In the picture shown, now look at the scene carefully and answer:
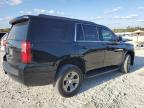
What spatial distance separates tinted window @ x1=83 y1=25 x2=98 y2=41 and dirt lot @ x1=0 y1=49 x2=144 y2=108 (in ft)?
4.92

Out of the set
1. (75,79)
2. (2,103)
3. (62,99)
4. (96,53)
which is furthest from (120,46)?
(2,103)

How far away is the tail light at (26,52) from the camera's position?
12.8 feet

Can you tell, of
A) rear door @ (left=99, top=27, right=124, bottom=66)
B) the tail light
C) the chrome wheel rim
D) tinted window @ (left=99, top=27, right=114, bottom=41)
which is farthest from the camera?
rear door @ (left=99, top=27, right=124, bottom=66)

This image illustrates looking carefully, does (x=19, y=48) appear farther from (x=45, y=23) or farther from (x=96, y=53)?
(x=96, y=53)

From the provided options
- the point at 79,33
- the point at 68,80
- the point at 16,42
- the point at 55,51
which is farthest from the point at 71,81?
the point at 16,42

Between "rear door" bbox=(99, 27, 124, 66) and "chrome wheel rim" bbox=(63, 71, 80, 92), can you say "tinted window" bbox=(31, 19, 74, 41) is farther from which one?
"rear door" bbox=(99, 27, 124, 66)

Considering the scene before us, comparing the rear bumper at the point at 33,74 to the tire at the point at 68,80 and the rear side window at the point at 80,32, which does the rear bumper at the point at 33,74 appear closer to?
the tire at the point at 68,80

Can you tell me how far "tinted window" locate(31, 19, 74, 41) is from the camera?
13.5 ft

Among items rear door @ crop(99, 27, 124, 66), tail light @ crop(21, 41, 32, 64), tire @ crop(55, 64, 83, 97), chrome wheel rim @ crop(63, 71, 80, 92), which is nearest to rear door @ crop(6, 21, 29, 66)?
tail light @ crop(21, 41, 32, 64)

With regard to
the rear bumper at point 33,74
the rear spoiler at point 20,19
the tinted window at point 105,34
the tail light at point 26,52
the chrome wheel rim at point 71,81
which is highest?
the rear spoiler at point 20,19

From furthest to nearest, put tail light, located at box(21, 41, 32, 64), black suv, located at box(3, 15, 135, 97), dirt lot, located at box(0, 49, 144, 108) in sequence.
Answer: dirt lot, located at box(0, 49, 144, 108) → black suv, located at box(3, 15, 135, 97) → tail light, located at box(21, 41, 32, 64)

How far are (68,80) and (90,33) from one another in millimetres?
1626

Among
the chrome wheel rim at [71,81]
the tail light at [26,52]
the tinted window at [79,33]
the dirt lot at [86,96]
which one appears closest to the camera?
the tail light at [26,52]

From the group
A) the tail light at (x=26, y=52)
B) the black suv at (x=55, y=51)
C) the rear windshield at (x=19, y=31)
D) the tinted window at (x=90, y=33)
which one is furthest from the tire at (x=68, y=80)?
the rear windshield at (x=19, y=31)
